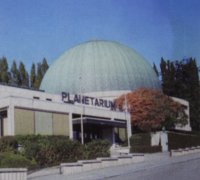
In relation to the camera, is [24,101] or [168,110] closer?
[24,101]

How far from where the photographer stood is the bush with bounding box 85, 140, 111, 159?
36.0 m

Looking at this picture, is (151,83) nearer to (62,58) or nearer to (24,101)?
(62,58)

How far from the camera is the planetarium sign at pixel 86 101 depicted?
54709 millimetres

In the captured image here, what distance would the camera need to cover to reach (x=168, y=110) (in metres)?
59.4

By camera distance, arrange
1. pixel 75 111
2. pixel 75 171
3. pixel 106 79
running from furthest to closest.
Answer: pixel 106 79
pixel 75 111
pixel 75 171

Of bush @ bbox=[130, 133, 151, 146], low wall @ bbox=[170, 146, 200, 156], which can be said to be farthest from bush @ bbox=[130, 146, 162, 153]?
low wall @ bbox=[170, 146, 200, 156]

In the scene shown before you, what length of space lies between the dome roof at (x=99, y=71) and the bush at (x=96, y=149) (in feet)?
108

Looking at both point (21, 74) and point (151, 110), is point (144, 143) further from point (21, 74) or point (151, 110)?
point (21, 74)

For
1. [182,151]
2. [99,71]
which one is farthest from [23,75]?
[182,151]

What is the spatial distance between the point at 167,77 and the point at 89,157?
→ 46.2 m

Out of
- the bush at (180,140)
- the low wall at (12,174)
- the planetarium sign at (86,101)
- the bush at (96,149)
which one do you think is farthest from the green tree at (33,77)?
the low wall at (12,174)

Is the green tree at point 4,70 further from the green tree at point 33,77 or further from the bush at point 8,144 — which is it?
the bush at point 8,144

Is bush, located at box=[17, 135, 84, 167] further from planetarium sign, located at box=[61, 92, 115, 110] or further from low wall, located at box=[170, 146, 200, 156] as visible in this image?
planetarium sign, located at box=[61, 92, 115, 110]

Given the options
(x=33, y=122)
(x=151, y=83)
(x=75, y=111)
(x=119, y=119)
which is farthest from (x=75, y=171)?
(x=151, y=83)
